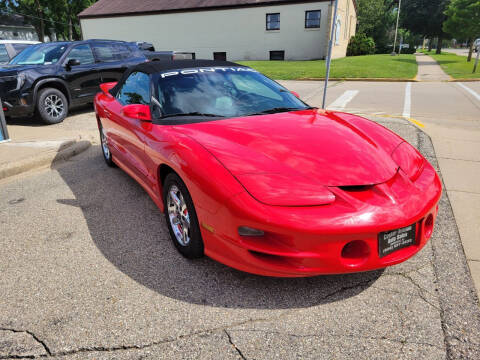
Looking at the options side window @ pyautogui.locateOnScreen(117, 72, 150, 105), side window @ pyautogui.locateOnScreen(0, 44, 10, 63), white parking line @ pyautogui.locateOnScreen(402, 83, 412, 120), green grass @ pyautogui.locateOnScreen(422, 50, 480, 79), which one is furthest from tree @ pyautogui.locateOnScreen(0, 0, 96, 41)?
side window @ pyautogui.locateOnScreen(117, 72, 150, 105)

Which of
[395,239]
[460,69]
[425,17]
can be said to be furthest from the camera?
[425,17]

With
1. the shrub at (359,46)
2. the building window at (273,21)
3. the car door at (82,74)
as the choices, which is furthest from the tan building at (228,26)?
the car door at (82,74)

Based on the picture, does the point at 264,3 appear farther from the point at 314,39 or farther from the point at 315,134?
the point at 315,134

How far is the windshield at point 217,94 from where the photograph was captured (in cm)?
326

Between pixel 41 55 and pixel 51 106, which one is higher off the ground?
pixel 41 55

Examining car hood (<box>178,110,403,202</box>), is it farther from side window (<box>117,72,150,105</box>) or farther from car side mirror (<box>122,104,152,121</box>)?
side window (<box>117,72,150,105</box>)

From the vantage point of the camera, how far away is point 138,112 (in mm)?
3250

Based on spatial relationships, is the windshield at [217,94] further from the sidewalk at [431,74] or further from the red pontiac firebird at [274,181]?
the sidewalk at [431,74]

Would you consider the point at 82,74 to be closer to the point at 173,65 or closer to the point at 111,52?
the point at 111,52

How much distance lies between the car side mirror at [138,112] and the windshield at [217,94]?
13 cm

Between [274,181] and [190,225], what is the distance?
731mm

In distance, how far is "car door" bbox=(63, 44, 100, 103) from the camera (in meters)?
8.14

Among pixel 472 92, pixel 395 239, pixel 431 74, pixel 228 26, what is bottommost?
pixel 431 74

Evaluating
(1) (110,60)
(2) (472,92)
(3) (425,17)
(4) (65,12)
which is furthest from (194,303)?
(3) (425,17)
